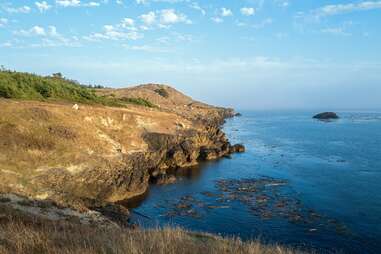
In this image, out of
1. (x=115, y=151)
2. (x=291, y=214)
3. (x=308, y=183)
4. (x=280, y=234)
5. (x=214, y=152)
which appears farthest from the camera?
(x=214, y=152)

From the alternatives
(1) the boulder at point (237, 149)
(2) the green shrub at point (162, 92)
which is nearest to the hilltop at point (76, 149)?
(1) the boulder at point (237, 149)

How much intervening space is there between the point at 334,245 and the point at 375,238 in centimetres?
311

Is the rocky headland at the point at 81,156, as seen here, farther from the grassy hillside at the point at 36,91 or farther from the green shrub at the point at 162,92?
the green shrub at the point at 162,92

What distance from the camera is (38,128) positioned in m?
31.5

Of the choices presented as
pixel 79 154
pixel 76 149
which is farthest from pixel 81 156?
pixel 76 149

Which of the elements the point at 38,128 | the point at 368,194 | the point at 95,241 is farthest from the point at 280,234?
the point at 38,128

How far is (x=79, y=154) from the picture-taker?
3133 cm

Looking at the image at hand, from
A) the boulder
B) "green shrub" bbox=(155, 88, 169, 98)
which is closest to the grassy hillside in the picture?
the boulder

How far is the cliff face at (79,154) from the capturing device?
2670 cm

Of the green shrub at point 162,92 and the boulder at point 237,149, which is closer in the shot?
the boulder at point 237,149

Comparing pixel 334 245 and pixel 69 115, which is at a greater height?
pixel 69 115

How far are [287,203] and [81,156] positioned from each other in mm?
18660

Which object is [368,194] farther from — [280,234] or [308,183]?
[280,234]

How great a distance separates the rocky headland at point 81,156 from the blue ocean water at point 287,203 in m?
2.96
